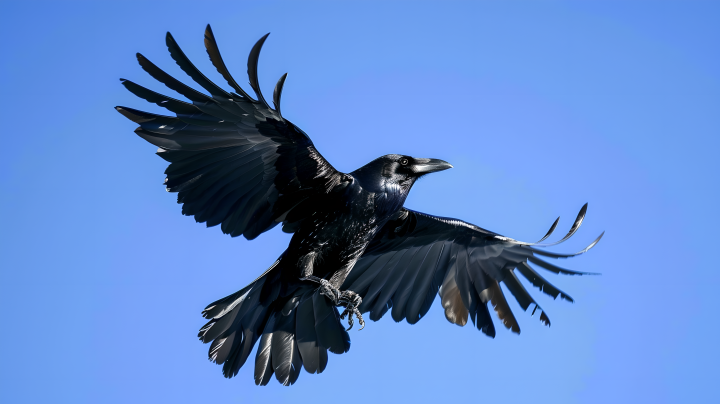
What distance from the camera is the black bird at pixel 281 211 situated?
7.02 m

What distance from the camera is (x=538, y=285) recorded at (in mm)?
8984

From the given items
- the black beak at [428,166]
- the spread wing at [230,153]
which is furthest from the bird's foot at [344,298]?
the black beak at [428,166]

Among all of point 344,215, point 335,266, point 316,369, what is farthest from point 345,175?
point 316,369

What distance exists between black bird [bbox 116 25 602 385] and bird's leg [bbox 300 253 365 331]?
1 cm

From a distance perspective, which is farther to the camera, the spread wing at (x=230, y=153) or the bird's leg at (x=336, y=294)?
the bird's leg at (x=336, y=294)

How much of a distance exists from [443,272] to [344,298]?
207 cm

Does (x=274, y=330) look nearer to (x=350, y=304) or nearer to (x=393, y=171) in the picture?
(x=350, y=304)

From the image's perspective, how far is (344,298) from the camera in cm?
760

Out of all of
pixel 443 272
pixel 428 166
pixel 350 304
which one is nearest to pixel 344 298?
pixel 350 304

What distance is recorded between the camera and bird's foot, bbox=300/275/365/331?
291 inches

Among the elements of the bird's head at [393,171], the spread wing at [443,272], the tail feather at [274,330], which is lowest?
the tail feather at [274,330]

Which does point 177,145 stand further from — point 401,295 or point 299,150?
point 401,295

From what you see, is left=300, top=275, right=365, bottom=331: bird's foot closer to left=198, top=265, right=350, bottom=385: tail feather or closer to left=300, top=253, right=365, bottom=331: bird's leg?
left=300, top=253, right=365, bottom=331: bird's leg

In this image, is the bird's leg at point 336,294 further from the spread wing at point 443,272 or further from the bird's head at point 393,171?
the spread wing at point 443,272
